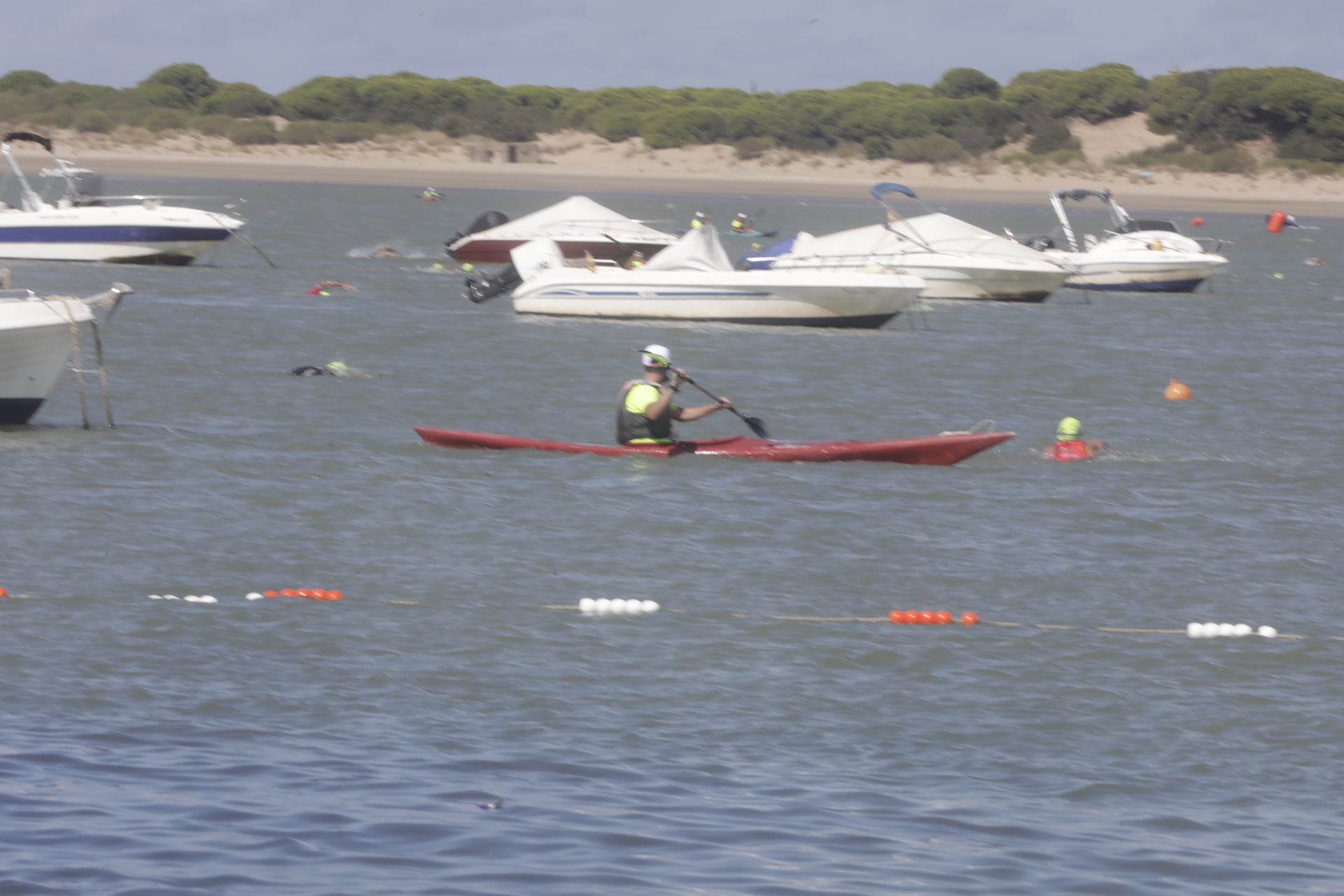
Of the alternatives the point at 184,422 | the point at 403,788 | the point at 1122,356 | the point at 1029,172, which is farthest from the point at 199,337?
the point at 1029,172

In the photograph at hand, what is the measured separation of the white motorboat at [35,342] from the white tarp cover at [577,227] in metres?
17.2

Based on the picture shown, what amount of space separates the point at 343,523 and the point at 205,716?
15.3ft

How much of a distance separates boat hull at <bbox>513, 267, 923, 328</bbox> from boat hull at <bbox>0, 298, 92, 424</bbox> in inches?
420

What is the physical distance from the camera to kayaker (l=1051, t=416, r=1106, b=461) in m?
15.9

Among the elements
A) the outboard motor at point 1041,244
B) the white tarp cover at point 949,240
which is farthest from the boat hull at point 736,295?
the outboard motor at point 1041,244

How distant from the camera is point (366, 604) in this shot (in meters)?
10.6

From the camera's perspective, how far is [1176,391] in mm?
20203

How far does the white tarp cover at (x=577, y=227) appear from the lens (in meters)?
32.6

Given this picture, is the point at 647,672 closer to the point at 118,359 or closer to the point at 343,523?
the point at 343,523

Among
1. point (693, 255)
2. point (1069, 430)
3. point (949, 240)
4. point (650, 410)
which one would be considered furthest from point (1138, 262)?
point (650, 410)

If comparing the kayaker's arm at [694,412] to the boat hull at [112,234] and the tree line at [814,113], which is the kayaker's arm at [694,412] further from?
the tree line at [814,113]

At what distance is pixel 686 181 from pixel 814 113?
48.7 feet

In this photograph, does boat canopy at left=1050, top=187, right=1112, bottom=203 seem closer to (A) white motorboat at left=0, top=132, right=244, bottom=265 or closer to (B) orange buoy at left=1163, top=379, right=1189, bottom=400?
(B) orange buoy at left=1163, top=379, right=1189, bottom=400

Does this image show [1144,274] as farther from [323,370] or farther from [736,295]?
[323,370]
